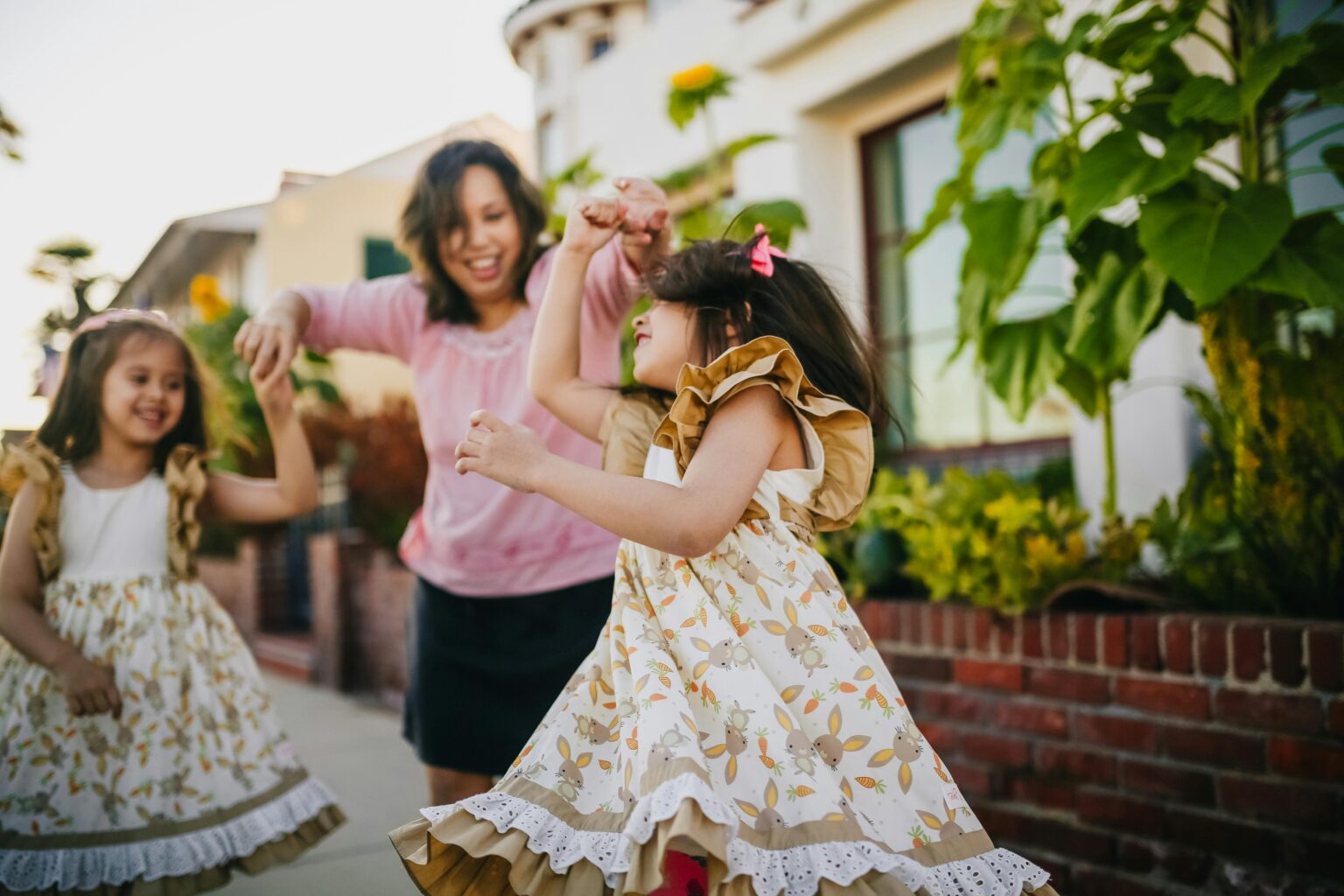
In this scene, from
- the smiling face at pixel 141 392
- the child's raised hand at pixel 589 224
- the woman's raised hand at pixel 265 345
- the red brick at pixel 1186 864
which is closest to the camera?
the child's raised hand at pixel 589 224

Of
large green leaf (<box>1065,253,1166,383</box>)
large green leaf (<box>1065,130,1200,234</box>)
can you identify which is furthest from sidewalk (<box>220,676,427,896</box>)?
large green leaf (<box>1065,130,1200,234</box>)

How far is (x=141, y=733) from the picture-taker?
88.4 inches

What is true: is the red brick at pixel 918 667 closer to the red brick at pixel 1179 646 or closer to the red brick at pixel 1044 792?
the red brick at pixel 1044 792

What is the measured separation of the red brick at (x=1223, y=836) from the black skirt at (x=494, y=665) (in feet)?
4.82

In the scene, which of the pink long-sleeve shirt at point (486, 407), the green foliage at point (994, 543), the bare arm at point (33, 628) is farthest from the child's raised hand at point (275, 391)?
the green foliage at point (994, 543)

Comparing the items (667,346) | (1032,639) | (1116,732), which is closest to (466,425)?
(667,346)

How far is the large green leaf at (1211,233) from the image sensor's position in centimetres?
221

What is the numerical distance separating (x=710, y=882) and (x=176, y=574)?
1676 millimetres

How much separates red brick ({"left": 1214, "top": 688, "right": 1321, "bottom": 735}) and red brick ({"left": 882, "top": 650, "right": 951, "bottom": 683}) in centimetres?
83

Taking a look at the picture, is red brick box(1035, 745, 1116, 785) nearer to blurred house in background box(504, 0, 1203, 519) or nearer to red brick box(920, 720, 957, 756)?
red brick box(920, 720, 957, 756)

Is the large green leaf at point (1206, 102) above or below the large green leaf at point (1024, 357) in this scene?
above

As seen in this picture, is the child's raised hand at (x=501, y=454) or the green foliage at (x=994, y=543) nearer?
the child's raised hand at (x=501, y=454)

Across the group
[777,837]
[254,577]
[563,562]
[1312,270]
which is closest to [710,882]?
[777,837]

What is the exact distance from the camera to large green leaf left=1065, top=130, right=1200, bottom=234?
2346mm
